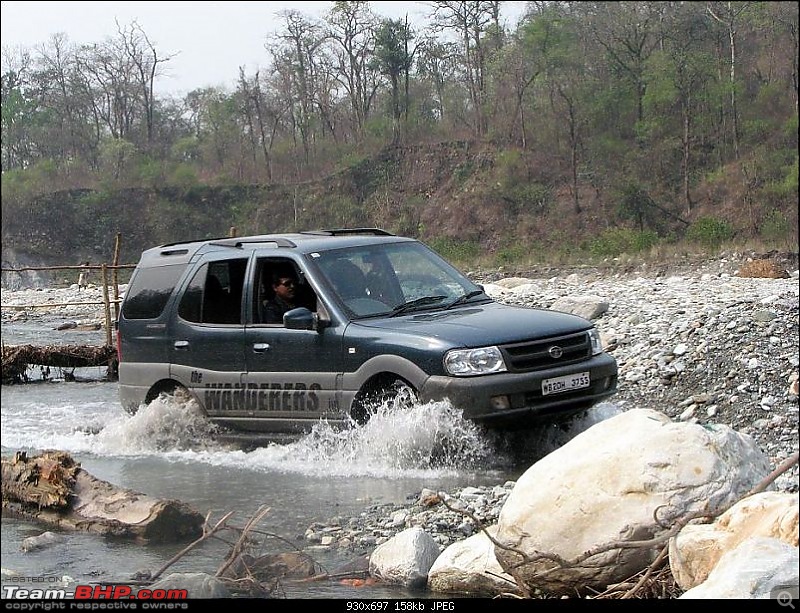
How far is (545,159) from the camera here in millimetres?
50438

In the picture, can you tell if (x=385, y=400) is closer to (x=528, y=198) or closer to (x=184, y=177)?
(x=528, y=198)

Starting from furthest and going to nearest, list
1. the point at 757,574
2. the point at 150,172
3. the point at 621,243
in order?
the point at 150,172 → the point at 621,243 → the point at 757,574

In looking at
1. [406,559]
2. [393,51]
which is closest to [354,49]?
[393,51]

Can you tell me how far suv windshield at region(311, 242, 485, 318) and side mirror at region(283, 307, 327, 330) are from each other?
9.9 inches

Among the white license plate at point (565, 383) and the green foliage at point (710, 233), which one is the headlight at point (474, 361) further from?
the green foliage at point (710, 233)

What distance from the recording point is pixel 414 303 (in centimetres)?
922

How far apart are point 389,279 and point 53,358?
9204 mm

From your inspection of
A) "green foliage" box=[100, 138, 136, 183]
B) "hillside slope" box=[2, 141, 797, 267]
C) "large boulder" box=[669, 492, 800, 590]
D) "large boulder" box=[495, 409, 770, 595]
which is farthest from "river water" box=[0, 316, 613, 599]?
"green foliage" box=[100, 138, 136, 183]

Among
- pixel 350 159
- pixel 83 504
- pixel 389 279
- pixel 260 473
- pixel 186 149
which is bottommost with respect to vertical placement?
pixel 260 473

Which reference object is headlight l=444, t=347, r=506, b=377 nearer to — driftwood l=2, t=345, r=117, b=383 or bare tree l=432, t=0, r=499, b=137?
driftwood l=2, t=345, r=117, b=383

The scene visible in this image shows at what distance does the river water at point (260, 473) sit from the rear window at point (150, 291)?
0.90 meters

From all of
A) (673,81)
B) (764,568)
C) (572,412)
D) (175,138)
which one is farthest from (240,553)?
(175,138)
